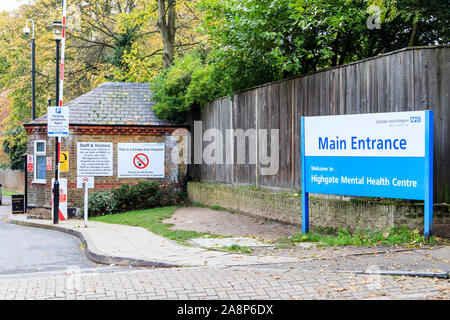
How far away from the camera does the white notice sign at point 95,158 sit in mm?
19141

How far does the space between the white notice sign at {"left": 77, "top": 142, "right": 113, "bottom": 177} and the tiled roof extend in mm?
943

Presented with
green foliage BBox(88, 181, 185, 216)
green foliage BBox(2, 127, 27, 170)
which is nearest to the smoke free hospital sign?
green foliage BBox(88, 181, 185, 216)

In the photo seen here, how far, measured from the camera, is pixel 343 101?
34.9 feet

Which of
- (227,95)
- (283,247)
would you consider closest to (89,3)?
(227,95)

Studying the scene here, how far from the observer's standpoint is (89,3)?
102 ft

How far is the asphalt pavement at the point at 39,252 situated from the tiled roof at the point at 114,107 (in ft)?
19.2

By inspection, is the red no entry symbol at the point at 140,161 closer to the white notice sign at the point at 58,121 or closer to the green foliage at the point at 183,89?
the green foliage at the point at 183,89

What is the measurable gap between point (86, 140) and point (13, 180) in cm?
2911

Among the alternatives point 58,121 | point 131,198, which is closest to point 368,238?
point 58,121

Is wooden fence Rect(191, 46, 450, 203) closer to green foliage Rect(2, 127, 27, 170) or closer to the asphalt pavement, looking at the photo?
→ the asphalt pavement

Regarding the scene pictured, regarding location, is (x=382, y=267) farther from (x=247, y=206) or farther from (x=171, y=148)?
(x=171, y=148)

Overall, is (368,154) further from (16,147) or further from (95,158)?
(16,147)

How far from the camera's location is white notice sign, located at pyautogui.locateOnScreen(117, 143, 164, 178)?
1947 cm

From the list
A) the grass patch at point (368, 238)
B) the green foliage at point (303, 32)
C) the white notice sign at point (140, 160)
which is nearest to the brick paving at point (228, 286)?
the grass patch at point (368, 238)
